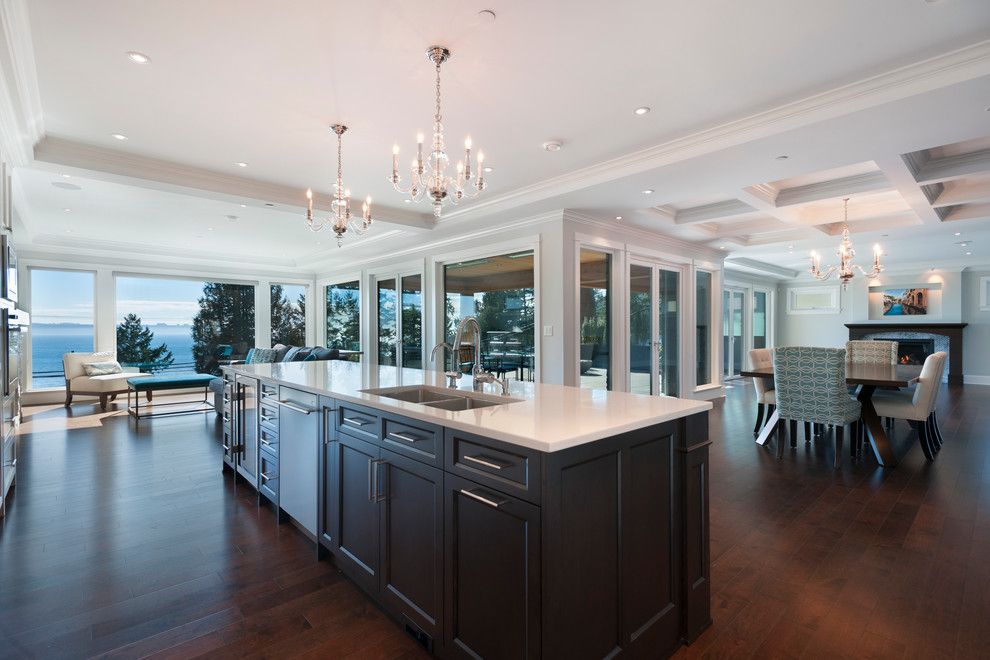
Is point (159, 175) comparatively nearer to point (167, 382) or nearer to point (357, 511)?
point (167, 382)

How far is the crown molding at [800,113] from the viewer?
258 centimetres

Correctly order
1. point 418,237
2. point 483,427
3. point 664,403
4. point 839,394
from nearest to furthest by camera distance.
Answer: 1. point 483,427
2. point 664,403
3. point 839,394
4. point 418,237

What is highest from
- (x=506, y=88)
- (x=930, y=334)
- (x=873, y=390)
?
(x=506, y=88)

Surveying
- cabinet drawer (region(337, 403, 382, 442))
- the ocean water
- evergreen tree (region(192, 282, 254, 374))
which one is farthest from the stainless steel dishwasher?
evergreen tree (region(192, 282, 254, 374))

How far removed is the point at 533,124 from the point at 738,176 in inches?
76.4

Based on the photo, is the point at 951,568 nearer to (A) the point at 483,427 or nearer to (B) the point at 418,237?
(A) the point at 483,427

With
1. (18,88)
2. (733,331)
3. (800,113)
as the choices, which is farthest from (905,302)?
(18,88)

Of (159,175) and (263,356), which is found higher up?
(159,175)

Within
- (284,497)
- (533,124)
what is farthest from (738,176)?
(284,497)

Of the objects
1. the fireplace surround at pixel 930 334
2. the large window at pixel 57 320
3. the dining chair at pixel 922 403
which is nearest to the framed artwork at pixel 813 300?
the fireplace surround at pixel 930 334

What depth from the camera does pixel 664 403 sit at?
200 cm

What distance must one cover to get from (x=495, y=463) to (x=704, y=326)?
287 inches

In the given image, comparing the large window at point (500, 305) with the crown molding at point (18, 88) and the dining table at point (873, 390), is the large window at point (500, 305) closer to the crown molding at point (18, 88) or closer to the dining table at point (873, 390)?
the dining table at point (873, 390)

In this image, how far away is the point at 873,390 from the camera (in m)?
4.55
